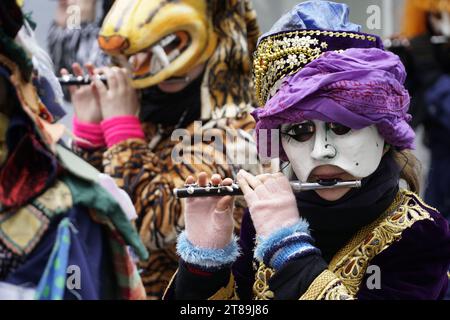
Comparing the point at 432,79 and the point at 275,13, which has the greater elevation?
the point at 275,13

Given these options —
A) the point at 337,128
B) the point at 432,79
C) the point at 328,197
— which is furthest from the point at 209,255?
the point at 432,79

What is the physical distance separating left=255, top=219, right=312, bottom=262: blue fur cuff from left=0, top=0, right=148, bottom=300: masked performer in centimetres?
57

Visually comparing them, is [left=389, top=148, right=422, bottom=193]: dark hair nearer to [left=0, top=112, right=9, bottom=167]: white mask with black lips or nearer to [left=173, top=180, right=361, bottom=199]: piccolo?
[left=173, top=180, right=361, bottom=199]: piccolo

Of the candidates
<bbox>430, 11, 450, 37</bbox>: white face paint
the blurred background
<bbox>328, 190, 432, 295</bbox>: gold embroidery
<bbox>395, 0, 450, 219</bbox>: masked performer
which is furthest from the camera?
<bbox>430, 11, 450, 37</bbox>: white face paint

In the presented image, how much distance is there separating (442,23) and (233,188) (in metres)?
5.12

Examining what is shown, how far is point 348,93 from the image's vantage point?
3.22m

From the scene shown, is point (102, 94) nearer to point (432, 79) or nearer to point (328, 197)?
point (328, 197)

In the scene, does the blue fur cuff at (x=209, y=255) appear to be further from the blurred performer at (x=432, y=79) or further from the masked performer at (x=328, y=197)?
the blurred performer at (x=432, y=79)

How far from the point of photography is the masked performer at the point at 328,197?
10.5 feet

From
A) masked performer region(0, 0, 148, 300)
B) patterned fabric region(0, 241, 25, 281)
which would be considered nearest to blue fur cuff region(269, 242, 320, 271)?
masked performer region(0, 0, 148, 300)

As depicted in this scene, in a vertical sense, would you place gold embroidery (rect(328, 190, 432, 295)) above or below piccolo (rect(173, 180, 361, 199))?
below

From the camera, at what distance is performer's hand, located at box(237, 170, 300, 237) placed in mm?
3201
